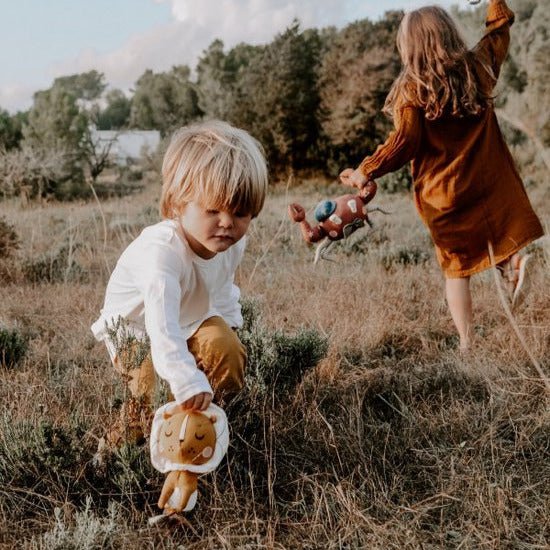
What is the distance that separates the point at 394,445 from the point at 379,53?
52.3 ft

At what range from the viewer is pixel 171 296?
2.03 metres

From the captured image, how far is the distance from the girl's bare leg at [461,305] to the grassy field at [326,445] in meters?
0.13

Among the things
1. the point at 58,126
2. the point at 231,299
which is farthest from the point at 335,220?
the point at 58,126

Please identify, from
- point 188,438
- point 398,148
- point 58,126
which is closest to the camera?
point 188,438

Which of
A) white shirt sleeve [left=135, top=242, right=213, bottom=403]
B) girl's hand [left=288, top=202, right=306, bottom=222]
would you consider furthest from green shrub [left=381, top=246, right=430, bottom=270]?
white shirt sleeve [left=135, top=242, right=213, bottom=403]

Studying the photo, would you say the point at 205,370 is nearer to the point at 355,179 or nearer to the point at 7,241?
the point at 355,179

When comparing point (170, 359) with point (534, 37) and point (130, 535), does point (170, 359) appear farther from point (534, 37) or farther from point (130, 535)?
point (534, 37)

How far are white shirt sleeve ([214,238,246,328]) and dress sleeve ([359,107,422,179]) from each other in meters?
0.75

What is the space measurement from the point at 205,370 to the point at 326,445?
51cm

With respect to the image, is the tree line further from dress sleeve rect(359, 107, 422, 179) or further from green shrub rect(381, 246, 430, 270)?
dress sleeve rect(359, 107, 422, 179)

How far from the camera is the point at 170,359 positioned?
1.93m

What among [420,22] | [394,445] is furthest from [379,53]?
[394,445]

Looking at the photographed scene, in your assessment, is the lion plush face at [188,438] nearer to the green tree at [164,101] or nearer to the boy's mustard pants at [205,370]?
the boy's mustard pants at [205,370]

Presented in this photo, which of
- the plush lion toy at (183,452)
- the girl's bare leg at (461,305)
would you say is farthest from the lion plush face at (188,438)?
the girl's bare leg at (461,305)
